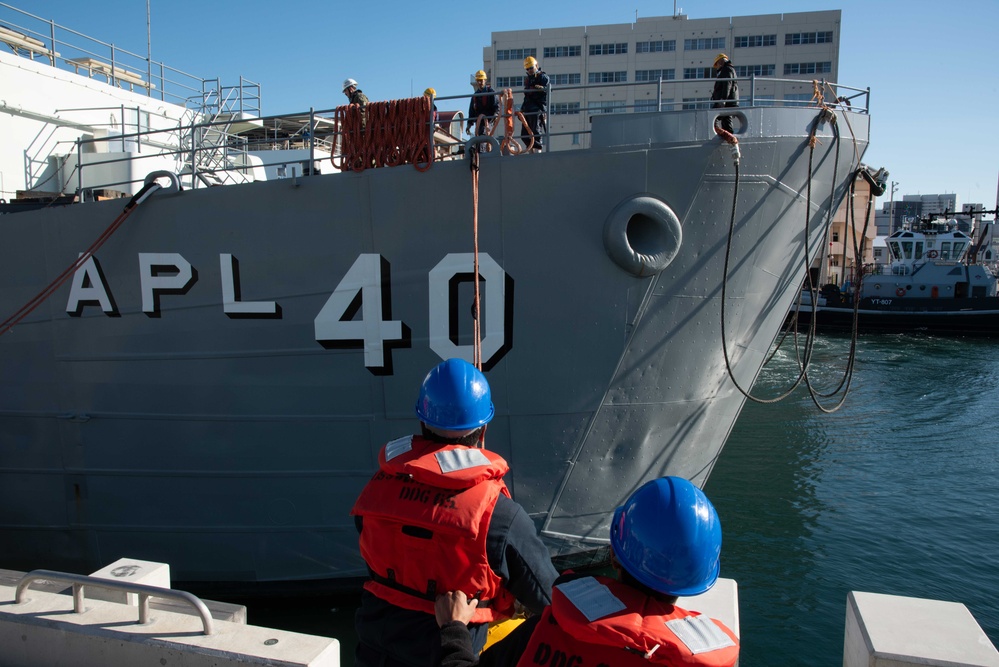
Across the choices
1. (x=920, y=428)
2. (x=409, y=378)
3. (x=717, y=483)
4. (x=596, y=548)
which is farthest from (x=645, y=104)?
(x=920, y=428)

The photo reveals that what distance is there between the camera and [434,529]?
2025 millimetres

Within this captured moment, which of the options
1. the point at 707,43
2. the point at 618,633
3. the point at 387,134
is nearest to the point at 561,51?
the point at 707,43

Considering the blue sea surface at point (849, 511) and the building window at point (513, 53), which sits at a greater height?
the building window at point (513, 53)

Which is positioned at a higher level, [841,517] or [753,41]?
[753,41]

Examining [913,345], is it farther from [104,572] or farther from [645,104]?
[104,572]

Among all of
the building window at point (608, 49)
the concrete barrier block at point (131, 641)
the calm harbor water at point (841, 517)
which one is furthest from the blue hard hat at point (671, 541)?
the building window at point (608, 49)

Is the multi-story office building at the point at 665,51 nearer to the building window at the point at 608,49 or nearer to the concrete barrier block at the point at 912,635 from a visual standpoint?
the building window at the point at 608,49

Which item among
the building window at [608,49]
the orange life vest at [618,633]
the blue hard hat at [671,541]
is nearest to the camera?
the orange life vest at [618,633]

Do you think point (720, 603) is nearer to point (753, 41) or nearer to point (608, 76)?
point (608, 76)

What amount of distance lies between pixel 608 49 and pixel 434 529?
50.7 meters

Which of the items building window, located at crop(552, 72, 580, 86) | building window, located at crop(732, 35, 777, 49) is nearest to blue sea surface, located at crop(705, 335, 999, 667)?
building window, located at crop(732, 35, 777, 49)

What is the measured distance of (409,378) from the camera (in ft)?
16.0

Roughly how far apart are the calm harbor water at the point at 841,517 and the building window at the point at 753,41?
36611 mm

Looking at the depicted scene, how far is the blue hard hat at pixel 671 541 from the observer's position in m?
1.57
